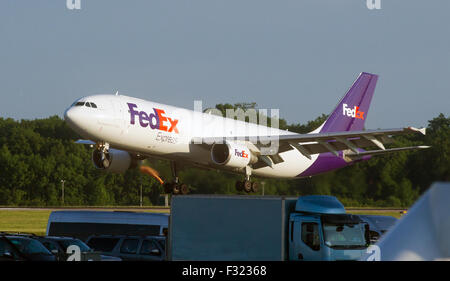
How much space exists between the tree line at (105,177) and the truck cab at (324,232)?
19369mm

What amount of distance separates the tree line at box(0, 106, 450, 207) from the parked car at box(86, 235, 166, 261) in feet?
63.8

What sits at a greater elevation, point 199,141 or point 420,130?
point 420,130

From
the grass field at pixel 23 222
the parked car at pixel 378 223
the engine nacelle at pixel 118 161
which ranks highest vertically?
the engine nacelle at pixel 118 161

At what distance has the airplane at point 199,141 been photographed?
35.0 meters

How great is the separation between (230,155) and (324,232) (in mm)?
22518

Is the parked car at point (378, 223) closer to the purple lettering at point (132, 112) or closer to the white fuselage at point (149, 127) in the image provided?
the white fuselage at point (149, 127)

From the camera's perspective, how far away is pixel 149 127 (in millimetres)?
35875

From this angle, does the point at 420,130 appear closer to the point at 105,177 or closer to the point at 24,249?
the point at 24,249

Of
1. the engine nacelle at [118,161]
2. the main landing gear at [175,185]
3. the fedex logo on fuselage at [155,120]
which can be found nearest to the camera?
the fedex logo on fuselage at [155,120]

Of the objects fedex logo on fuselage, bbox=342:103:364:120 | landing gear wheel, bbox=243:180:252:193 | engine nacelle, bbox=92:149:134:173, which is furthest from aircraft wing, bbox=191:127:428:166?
fedex logo on fuselage, bbox=342:103:364:120

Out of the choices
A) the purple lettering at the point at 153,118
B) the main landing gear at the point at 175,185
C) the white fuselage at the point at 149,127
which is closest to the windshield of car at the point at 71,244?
the white fuselage at the point at 149,127

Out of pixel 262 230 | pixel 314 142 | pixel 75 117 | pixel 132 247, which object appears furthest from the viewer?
pixel 314 142

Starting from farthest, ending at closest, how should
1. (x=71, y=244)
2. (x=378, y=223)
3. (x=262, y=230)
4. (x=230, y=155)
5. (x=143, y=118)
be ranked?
(x=230, y=155) → (x=143, y=118) → (x=378, y=223) → (x=71, y=244) → (x=262, y=230)

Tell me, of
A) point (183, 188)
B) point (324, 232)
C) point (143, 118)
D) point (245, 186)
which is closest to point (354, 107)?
point (245, 186)
